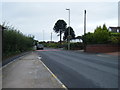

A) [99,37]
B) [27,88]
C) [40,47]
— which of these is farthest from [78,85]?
[40,47]

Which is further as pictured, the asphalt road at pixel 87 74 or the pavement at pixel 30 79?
the asphalt road at pixel 87 74

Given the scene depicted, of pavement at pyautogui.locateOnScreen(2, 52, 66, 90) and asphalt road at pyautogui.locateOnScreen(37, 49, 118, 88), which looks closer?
pavement at pyautogui.locateOnScreen(2, 52, 66, 90)

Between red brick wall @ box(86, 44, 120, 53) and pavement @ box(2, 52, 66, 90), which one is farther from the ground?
red brick wall @ box(86, 44, 120, 53)

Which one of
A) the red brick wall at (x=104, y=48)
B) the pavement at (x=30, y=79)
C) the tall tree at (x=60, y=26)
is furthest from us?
the tall tree at (x=60, y=26)

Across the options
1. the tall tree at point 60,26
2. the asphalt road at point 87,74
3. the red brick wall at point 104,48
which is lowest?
the asphalt road at point 87,74

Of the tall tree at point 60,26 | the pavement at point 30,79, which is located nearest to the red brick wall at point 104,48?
the pavement at point 30,79

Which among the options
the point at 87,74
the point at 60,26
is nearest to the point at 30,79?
the point at 87,74

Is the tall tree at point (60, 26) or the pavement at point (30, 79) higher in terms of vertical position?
the tall tree at point (60, 26)

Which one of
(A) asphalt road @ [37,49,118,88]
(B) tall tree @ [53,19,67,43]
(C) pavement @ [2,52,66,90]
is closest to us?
(C) pavement @ [2,52,66,90]

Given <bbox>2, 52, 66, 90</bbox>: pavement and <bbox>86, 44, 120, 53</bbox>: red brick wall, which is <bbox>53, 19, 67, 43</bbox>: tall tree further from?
<bbox>2, 52, 66, 90</bbox>: pavement

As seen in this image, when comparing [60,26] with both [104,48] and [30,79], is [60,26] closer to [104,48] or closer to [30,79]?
[104,48]

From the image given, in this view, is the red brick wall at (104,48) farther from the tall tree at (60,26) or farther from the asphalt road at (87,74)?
the tall tree at (60,26)

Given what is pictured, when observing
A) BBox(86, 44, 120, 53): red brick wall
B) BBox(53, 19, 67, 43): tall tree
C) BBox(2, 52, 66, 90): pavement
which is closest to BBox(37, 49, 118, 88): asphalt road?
BBox(2, 52, 66, 90): pavement

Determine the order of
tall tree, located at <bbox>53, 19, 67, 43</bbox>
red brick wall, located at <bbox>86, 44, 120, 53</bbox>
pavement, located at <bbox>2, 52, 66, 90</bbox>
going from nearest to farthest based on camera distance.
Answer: pavement, located at <bbox>2, 52, 66, 90</bbox> < red brick wall, located at <bbox>86, 44, 120, 53</bbox> < tall tree, located at <bbox>53, 19, 67, 43</bbox>
